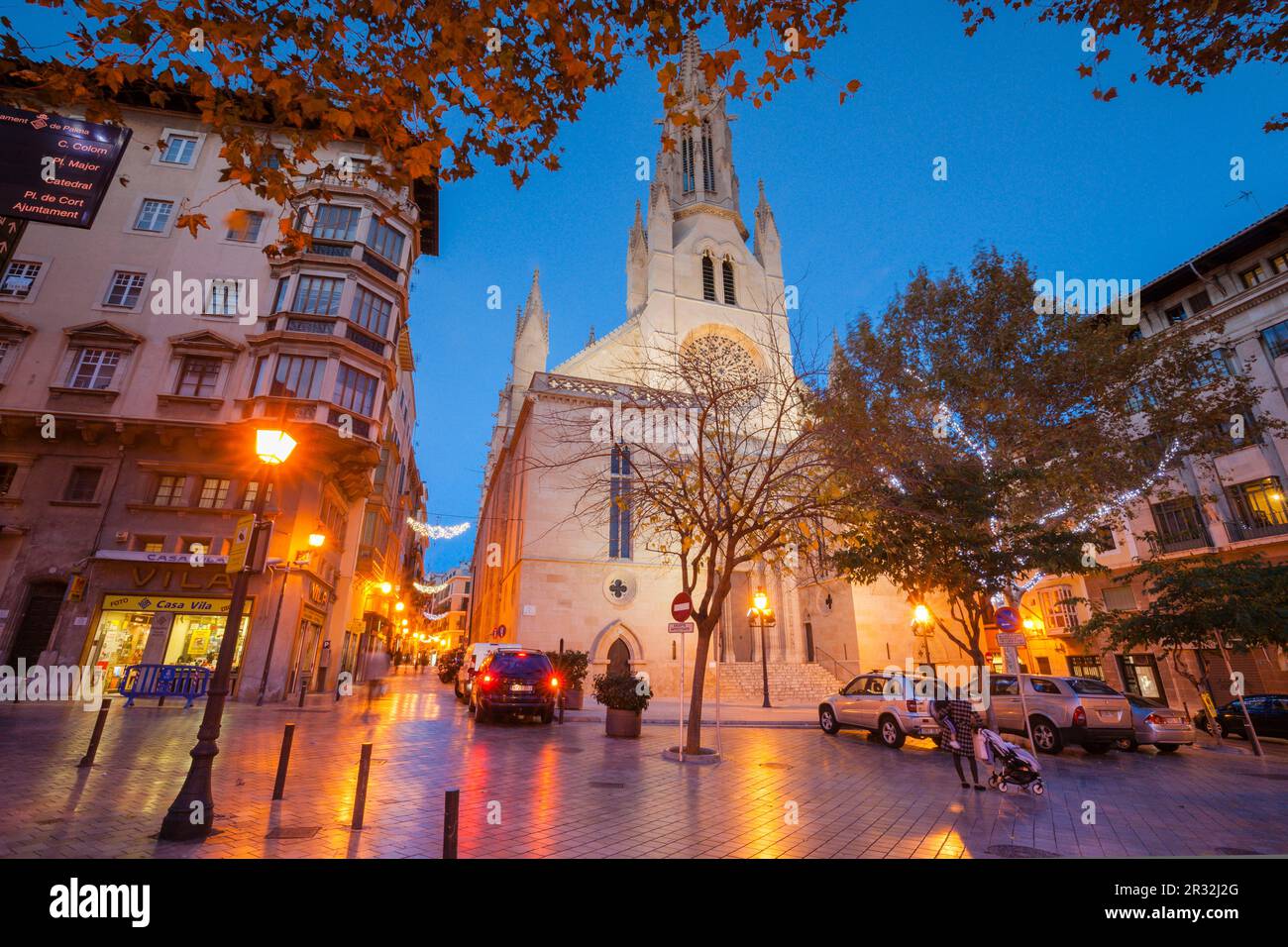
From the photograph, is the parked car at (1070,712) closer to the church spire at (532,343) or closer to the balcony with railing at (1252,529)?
the balcony with railing at (1252,529)

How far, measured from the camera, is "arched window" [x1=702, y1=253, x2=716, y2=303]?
40.4 metres

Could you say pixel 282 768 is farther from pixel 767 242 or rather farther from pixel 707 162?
pixel 707 162

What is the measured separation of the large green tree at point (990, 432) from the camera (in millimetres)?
13672

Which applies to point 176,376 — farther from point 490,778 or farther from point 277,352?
point 490,778

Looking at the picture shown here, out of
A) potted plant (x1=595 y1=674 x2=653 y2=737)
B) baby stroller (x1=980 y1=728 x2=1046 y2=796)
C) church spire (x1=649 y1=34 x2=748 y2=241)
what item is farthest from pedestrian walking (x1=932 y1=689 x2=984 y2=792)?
church spire (x1=649 y1=34 x2=748 y2=241)

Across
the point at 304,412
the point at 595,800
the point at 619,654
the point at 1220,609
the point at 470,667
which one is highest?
the point at 304,412

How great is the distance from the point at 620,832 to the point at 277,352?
20.7 m

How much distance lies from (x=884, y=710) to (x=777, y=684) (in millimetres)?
13754

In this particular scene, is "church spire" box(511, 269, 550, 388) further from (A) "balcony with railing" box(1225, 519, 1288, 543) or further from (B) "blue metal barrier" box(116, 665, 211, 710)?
(A) "balcony with railing" box(1225, 519, 1288, 543)

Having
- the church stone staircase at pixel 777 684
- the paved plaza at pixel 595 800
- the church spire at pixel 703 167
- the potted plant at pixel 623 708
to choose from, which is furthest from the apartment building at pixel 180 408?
the church spire at pixel 703 167

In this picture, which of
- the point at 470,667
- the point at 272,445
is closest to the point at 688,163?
the point at 470,667

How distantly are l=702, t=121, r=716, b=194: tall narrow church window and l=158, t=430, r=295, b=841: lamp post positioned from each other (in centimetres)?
4631

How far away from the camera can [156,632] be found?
699 inches

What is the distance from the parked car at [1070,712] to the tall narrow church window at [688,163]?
4367cm
